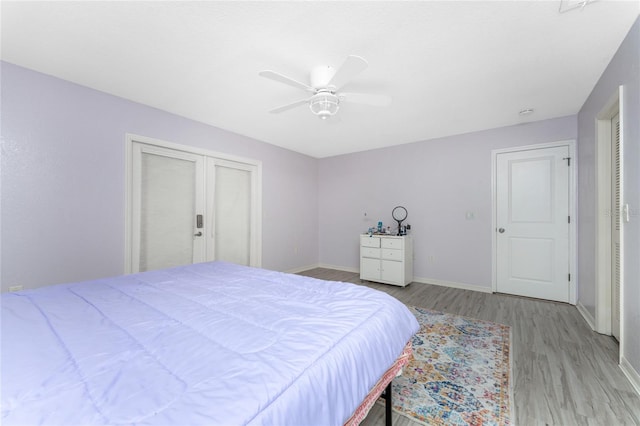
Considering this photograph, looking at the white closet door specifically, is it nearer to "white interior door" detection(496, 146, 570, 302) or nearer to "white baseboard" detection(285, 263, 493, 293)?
"white baseboard" detection(285, 263, 493, 293)

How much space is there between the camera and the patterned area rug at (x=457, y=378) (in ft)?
4.97

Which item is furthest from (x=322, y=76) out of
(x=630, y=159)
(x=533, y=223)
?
(x=533, y=223)

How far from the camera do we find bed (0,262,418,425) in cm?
66

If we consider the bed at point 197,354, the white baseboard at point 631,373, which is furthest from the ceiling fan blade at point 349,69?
the white baseboard at point 631,373

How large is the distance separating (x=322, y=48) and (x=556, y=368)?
2973 millimetres

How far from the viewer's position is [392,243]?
4.14 metres

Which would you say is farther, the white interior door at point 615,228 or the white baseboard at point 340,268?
the white baseboard at point 340,268

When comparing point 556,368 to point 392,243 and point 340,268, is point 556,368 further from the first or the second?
point 340,268

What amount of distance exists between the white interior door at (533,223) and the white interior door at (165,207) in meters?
4.29

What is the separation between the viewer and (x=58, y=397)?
0.67 m

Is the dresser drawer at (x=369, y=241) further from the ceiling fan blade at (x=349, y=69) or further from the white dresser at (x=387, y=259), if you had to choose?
the ceiling fan blade at (x=349, y=69)

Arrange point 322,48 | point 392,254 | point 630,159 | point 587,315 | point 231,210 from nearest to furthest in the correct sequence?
1. point 630,159
2. point 322,48
3. point 587,315
4. point 231,210
5. point 392,254

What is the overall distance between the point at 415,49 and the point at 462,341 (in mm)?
2507

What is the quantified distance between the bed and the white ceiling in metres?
1.77
